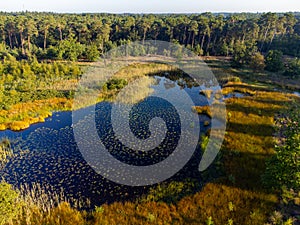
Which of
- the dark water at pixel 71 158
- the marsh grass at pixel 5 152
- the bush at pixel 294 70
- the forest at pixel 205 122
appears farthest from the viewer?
the bush at pixel 294 70

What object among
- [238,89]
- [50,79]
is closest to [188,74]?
[238,89]

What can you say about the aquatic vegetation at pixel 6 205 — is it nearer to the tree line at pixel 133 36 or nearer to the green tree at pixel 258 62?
the tree line at pixel 133 36

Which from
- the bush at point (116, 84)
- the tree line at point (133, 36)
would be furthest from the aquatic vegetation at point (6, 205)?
the tree line at point (133, 36)

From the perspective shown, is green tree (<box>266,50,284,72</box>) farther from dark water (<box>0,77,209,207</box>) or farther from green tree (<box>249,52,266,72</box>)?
dark water (<box>0,77,209,207</box>)

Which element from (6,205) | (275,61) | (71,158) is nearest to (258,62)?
(275,61)

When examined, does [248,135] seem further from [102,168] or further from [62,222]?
[62,222]

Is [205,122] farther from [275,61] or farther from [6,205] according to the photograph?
[275,61]
